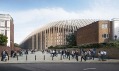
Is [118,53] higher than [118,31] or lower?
lower

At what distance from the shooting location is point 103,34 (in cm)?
9356

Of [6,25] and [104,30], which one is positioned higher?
[6,25]

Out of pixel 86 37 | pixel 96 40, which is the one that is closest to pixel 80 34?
pixel 86 37

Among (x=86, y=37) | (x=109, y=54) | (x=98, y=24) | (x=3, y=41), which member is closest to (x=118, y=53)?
(x=109, y=54)

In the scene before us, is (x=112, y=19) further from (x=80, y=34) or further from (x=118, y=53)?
(x=118, y=53)

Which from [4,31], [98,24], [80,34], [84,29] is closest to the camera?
[98,24]

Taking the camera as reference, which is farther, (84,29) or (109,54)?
(84,29)

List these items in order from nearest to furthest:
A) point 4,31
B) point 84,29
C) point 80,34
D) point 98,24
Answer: point 98,24 → point 4,31 → point 84,29 → point 80,34

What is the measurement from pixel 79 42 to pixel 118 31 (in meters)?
32.2

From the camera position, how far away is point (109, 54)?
55.1m

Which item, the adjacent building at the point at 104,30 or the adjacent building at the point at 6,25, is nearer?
the adjacent building at the point at 104,30

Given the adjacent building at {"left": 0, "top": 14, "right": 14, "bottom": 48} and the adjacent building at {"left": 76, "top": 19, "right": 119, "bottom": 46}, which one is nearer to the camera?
the adjacent building at {"left": 76, "top": 19, "right": 119, "bottom": 46}

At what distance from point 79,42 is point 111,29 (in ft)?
108

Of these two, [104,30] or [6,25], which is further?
[6,25]
